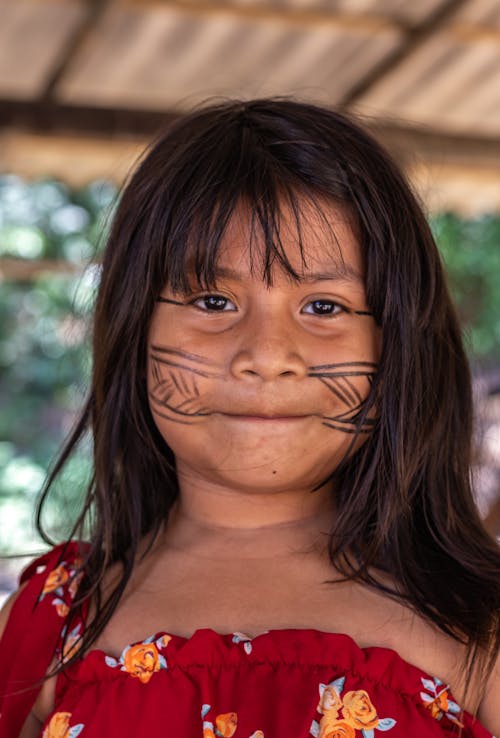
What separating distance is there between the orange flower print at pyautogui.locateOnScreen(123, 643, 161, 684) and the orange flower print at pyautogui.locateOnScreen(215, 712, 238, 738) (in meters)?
0.09

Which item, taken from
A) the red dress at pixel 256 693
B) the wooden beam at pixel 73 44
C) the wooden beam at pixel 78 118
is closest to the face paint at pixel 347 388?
the red dress at pixel 256 693

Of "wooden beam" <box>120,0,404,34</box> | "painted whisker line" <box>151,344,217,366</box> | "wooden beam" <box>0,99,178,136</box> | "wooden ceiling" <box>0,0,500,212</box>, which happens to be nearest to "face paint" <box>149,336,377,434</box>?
"painted whisker line" <box>151,344,217,366</box>

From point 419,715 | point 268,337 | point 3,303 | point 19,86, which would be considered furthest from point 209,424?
point 3,303

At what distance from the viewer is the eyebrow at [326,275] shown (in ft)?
3.85

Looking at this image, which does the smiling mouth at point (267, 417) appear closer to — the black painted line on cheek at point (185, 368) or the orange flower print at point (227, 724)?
the black painted line on cheek at point (185, 368)

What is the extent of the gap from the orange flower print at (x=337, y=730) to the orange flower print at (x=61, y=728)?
0.25m

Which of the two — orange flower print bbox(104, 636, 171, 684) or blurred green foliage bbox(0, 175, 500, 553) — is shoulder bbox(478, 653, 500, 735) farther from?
blurred green foliage bbox(0, 175, 500, 553)

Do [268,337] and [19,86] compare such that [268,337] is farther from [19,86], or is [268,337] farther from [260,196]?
[19,86]

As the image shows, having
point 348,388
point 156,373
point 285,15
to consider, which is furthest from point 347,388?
point 285,15

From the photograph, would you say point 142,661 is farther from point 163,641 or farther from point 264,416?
point 264,416

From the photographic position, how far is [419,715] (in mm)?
1099

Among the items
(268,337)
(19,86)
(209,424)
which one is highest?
(19,86)

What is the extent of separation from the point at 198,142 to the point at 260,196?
0.14 meters

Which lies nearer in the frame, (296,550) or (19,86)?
(296,550)
